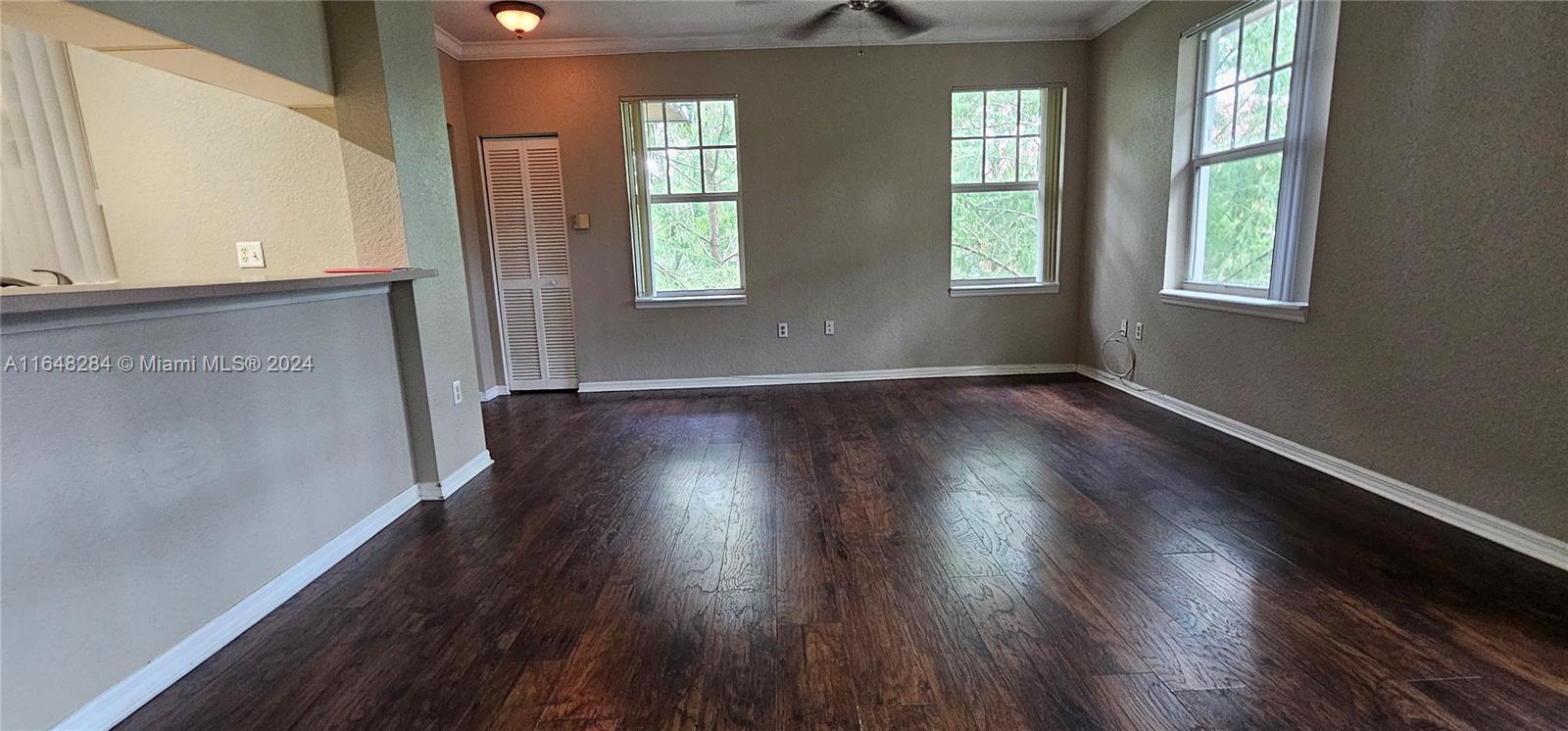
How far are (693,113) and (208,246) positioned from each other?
303 cm

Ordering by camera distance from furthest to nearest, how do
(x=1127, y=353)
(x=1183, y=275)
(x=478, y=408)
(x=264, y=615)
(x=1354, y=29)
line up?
(x=1127, y=353) < (x=1183, y=275) < (x=478, y=408) < (x=1354, y=29) < (x=264, y=615)

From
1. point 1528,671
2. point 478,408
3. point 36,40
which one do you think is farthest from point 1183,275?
point 36,40

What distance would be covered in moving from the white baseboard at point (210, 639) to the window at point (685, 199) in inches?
110

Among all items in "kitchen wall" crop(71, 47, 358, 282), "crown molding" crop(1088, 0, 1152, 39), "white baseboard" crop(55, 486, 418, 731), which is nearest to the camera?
"white baseboard" crop(55, 486, 418, 731)

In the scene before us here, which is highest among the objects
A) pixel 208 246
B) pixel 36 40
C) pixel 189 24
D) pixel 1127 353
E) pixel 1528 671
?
pixel 36 40

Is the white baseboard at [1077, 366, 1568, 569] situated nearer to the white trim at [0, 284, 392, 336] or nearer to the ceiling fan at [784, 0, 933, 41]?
the ceiling fan at [784, 0, 933, 41]

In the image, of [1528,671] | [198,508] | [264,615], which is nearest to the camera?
[1528,671]

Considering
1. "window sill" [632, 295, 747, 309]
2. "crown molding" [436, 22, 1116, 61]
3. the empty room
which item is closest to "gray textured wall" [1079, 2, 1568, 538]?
the empty room

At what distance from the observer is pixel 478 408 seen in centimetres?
305

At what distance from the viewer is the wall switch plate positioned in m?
2.40

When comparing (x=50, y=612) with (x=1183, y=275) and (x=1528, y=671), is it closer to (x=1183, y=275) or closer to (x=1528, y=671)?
(x=1528, y=671)

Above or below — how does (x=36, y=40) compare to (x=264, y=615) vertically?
above

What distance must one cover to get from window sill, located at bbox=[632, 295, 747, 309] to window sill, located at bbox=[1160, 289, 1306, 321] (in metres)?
2.90

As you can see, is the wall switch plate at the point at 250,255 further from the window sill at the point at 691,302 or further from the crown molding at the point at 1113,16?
the crown molding at the point at 1113,16
